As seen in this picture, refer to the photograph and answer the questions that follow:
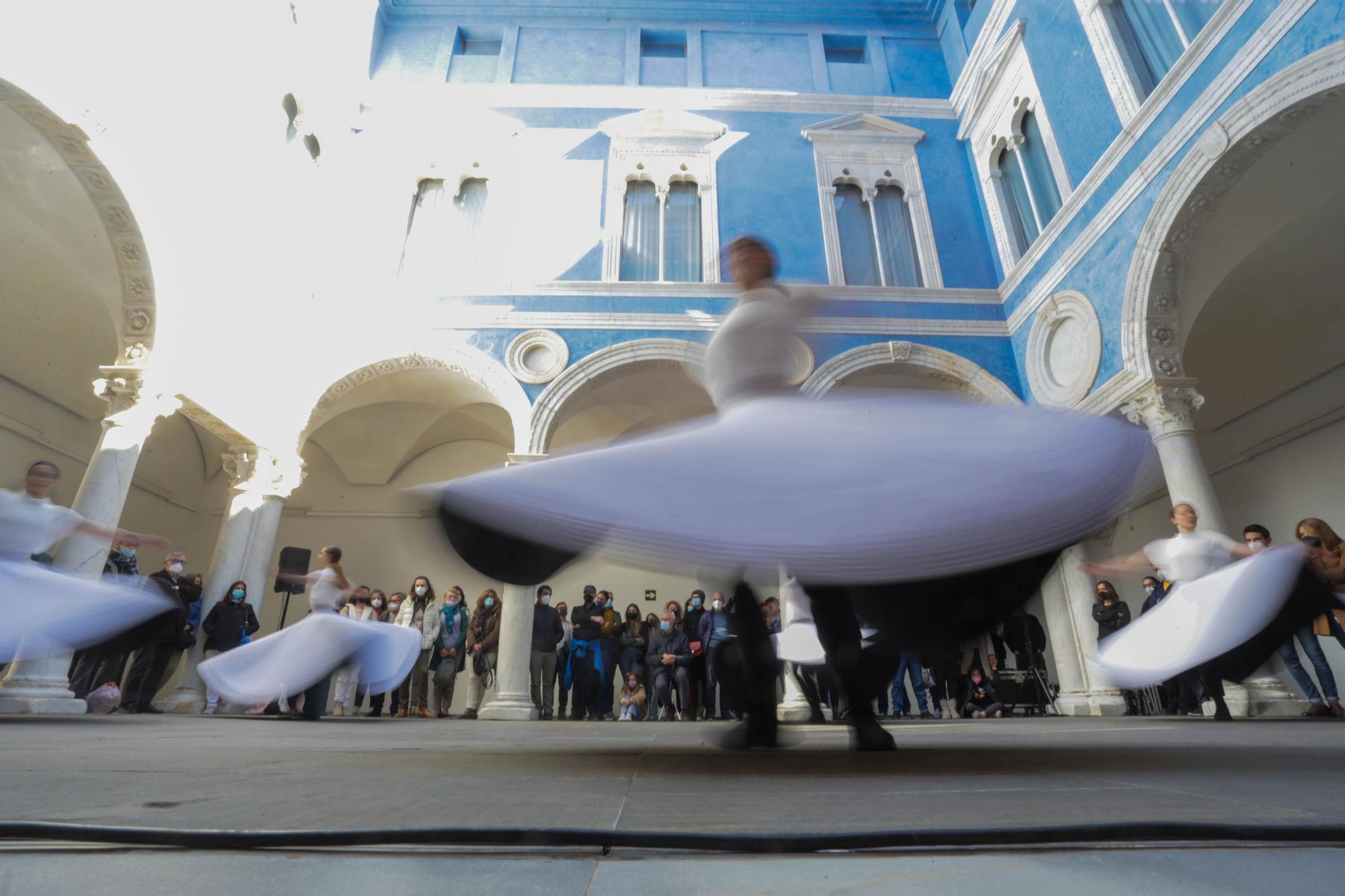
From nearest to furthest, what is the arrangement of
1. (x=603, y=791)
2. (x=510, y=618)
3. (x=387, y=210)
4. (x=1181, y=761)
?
(x=603, y=791), (x=1181, y=761), (x=510, y=618), (x=387, y=210)

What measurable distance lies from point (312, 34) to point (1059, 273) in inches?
451

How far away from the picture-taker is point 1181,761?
5.69 ft

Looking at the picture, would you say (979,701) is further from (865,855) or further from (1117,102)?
(865,855)

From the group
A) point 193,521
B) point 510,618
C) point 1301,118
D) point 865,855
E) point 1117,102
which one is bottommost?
point 865,855

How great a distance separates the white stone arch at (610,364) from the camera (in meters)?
9.53

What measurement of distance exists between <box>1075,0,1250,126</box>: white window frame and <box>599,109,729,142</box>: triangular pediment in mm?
5668

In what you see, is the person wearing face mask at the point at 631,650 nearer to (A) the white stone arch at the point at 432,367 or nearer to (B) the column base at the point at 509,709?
(B) the column base at the point at 509,709

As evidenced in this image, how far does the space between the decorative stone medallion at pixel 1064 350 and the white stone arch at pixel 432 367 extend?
276 inches

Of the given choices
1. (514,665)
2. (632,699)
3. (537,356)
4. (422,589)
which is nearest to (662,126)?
(537,356)

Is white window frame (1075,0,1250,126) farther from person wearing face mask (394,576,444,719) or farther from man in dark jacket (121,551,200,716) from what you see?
man in dark jacket (121,551,200,716)

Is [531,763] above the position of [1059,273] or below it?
below

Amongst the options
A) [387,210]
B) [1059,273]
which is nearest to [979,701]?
[1059,273]

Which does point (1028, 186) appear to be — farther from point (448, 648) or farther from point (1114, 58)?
point (448, 648)

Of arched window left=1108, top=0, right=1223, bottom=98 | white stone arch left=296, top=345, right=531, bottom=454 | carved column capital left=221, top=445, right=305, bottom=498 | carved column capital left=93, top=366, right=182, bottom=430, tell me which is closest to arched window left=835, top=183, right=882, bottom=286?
arched window left=1108, top=0, right=1223, bottom=98
